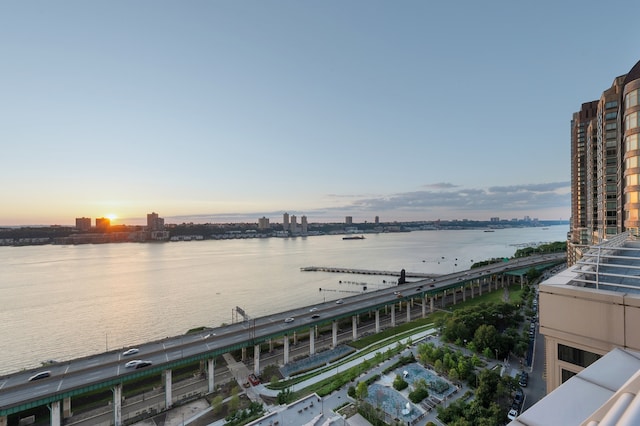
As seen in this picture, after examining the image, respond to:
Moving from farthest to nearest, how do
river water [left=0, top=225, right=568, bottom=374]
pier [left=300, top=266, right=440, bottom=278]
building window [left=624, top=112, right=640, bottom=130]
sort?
pier [left=300, top=266, right=440, bottom=278] → river water [left=0, top=225, right=568, bottom=374] → building window [left=624, top=112, right=640, bottom=130]

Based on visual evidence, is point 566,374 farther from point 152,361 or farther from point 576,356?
point 152,361

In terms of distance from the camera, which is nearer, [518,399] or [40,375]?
[518,399]

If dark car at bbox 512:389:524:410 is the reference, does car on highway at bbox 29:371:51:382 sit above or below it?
above

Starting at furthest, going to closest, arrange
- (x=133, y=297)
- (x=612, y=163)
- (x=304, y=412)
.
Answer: (x=133, y=297), (x=612, y=163), (x=304, y=412)

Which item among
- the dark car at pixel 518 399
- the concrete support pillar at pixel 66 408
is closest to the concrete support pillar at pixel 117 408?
the concrete support pillar at pixel 66 408

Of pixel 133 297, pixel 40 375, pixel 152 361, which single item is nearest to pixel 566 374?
pixel 152 361

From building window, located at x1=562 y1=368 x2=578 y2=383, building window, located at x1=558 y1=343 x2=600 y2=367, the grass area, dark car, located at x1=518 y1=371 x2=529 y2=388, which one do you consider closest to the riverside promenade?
the grass area

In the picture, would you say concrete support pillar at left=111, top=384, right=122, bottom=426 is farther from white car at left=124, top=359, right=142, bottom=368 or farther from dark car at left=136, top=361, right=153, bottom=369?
dark car at left=136, top=361, right=153, bottom=369
